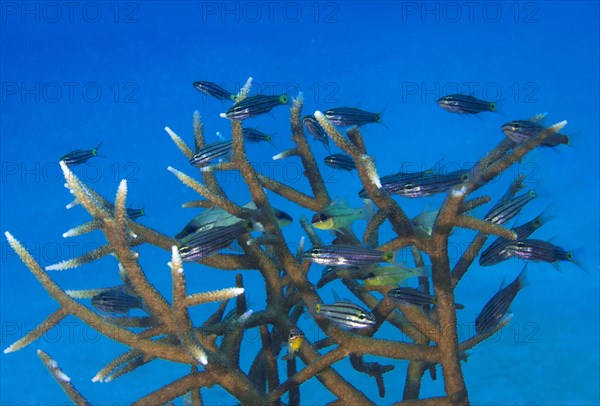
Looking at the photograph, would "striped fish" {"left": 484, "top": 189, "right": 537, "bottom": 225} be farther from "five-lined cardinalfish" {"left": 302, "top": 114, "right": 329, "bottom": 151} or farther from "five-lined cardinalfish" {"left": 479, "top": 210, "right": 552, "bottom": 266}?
"five-lined cardinalfish" {"left": 302, "top": 114, "right": 329, "bottom": 151}

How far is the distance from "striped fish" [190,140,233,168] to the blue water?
1094mm

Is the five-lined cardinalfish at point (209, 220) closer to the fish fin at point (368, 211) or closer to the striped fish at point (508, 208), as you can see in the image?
the fish fin at point (368, 211)

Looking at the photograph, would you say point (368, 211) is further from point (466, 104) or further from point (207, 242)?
point (466, 104)

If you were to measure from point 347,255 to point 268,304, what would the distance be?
3.49 ft

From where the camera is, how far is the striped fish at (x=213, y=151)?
403 cm

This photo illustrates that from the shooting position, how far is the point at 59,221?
2403 cm

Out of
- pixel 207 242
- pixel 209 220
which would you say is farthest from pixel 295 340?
pixel 209 220

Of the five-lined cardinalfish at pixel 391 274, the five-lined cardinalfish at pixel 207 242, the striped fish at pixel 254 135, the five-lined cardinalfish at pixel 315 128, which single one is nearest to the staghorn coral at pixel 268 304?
the five-lined cardinalfish at pixel 391 274

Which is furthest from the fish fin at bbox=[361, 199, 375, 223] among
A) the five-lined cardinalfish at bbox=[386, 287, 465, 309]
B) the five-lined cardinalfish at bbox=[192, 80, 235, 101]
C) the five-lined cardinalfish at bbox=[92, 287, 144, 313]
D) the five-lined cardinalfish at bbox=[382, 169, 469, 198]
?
the five-lined cardinalfish at bbox=[192, 80, 235, 101]

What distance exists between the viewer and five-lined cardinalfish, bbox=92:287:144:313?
3.62 meters

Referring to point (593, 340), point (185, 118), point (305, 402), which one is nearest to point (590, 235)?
point (593, 340)

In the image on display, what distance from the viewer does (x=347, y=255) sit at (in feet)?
10.1

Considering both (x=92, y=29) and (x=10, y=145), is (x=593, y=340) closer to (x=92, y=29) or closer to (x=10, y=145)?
(x=10, y=145)

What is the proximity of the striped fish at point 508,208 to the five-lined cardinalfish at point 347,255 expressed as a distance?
3.43 ft
